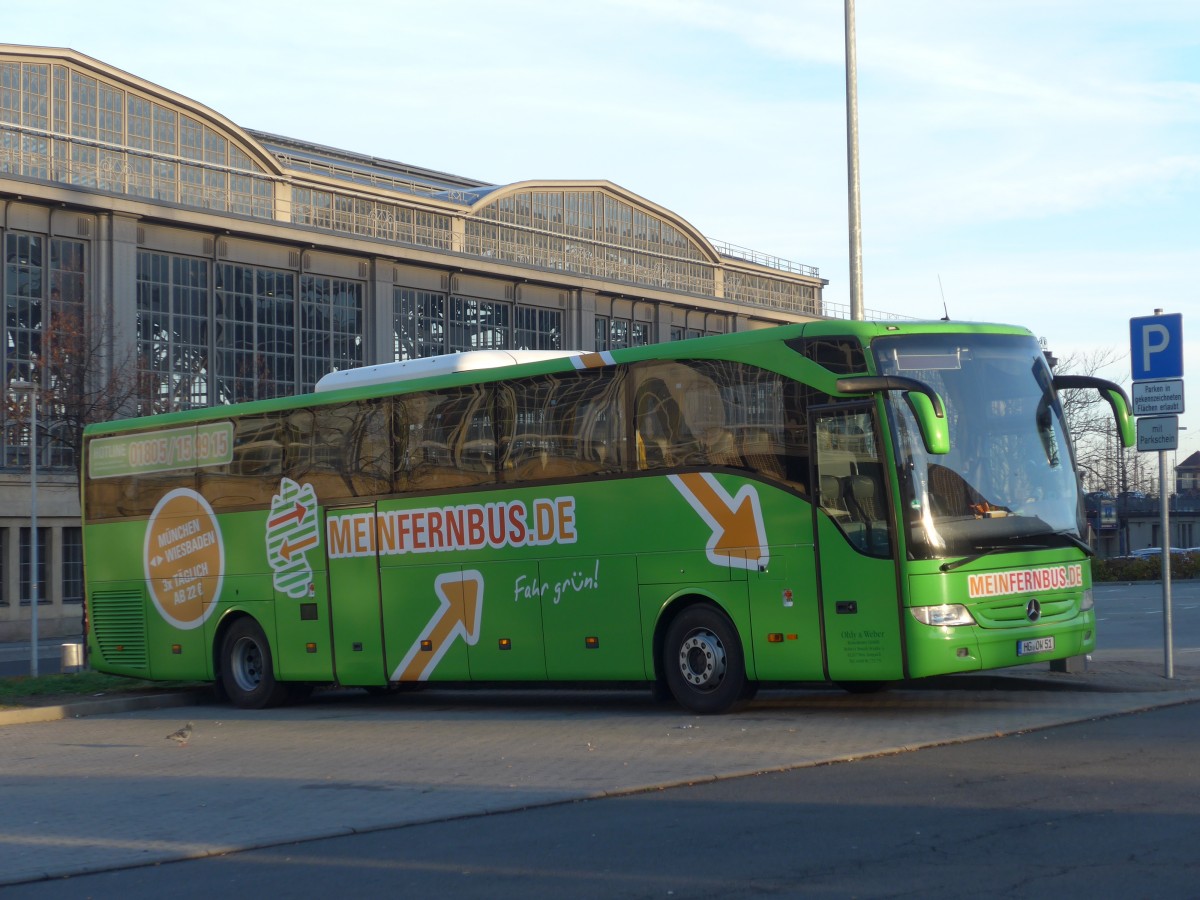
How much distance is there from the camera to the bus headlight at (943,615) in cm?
1284

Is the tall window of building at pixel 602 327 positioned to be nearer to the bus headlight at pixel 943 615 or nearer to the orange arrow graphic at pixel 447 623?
the orange arrow graphic at pixel 447 623

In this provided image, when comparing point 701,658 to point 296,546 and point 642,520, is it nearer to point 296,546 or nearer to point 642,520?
point 642,520

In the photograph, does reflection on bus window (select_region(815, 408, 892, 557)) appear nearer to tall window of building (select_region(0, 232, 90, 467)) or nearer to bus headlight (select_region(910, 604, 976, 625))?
bus headlight (select_region(910, 604, 976, 625))

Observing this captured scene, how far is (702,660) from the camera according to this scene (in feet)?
47.2

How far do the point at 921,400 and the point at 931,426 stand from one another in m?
0.26

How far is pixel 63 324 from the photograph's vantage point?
3991cm

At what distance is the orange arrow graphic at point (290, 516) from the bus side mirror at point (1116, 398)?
28.9ft

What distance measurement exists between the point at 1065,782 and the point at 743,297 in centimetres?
6610

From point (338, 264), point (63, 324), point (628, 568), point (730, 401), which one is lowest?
point (628, 568)

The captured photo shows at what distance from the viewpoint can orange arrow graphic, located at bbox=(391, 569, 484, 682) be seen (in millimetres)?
16312

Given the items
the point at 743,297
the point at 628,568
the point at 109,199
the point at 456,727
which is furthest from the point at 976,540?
the point at 743,297

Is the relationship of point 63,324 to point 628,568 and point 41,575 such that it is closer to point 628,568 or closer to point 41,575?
point 41,575


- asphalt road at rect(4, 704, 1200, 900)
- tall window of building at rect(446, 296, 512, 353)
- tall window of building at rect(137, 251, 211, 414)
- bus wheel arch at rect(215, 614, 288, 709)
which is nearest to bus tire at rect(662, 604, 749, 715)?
asphalt road at rect(4, 704, 1200, 900)

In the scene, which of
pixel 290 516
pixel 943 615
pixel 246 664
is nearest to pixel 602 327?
pixel 246 664
